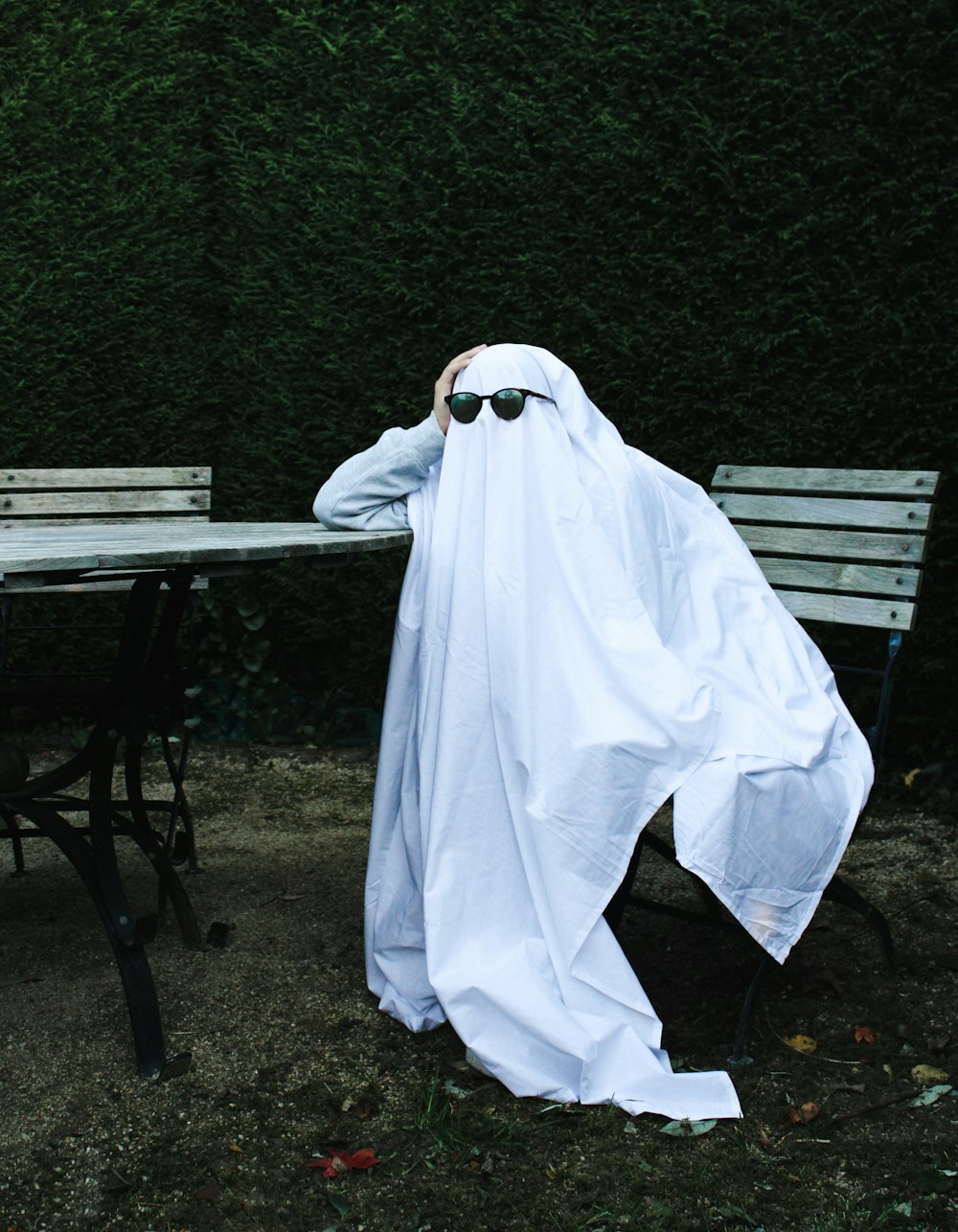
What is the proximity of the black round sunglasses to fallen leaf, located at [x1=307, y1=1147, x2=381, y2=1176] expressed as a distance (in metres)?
1.47

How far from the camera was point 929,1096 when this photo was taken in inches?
94.9

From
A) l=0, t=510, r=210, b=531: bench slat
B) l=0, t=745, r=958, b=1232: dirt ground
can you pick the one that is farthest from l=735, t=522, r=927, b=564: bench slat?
l=0, t=510, r=210, b=531: bench slat

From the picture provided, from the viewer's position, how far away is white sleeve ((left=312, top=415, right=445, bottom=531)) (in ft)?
9.41

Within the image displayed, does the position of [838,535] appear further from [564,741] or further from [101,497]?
[101,497]

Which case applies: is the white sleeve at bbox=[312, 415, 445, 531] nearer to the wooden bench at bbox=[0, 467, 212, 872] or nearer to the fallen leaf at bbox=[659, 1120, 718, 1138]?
the wooden bench at bbox=[0, 467, 212, 872]

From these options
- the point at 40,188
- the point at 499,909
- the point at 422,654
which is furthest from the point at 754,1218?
the point at 40,188

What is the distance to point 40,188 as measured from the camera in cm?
523

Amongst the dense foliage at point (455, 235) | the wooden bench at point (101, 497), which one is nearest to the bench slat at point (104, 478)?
the wooden bench at point (101, 497)

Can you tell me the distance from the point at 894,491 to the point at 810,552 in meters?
0.28

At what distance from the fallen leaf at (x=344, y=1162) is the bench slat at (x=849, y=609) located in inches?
75.0

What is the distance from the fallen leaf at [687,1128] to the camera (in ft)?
7.45

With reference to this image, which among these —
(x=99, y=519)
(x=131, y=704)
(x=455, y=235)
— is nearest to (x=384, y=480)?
(x=131, y=704)

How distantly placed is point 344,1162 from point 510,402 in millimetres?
1510

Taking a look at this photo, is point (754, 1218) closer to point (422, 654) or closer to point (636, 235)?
point (422, 654)
